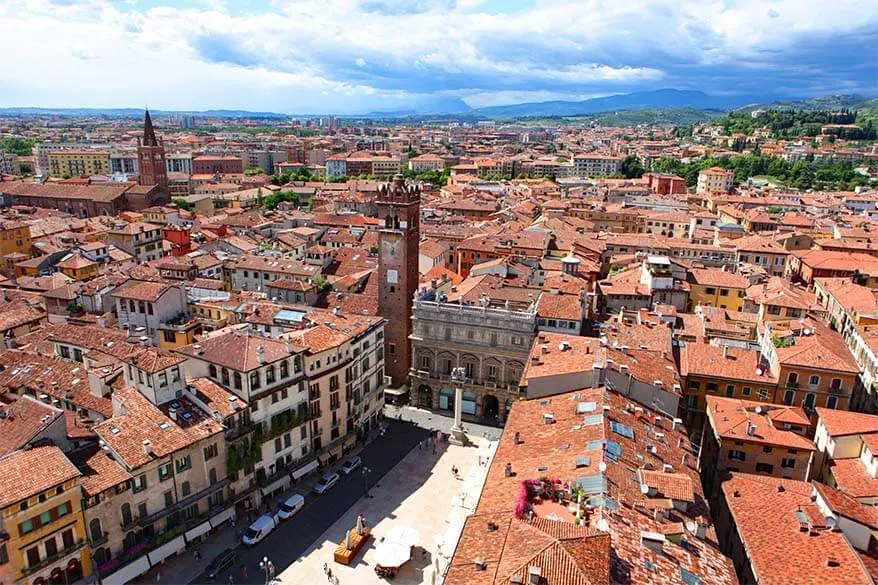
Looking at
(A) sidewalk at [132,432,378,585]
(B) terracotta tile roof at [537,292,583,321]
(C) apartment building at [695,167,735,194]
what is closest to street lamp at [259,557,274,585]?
(A) sidewalk at [132,432,378,585]

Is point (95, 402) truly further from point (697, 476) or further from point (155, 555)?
point (697, 476)

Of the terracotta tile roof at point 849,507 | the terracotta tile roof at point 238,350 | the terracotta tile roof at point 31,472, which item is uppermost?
the terracotta tile roof at point 238,350

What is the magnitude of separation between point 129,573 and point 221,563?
5468mm

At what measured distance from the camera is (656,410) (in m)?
44.2

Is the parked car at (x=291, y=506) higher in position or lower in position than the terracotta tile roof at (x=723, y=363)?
lower

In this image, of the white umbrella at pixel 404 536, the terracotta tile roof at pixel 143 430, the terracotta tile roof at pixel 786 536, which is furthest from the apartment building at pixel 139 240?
the terracotta tile roof at pixel 786 536

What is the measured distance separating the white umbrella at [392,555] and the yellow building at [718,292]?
55.0 metres

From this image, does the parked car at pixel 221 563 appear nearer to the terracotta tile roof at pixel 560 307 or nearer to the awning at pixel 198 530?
the awning at pixel 198 530

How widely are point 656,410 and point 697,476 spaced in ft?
23.3

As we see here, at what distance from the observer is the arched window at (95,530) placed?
36.3 meters

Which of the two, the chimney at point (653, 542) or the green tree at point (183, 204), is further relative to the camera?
the green tree at point (183, 204)

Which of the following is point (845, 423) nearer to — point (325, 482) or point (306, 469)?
point (325, 482)

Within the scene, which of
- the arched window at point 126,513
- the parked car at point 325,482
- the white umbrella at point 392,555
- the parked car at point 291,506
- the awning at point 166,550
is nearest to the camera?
the arched window at point 126,513

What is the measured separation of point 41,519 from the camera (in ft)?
111
